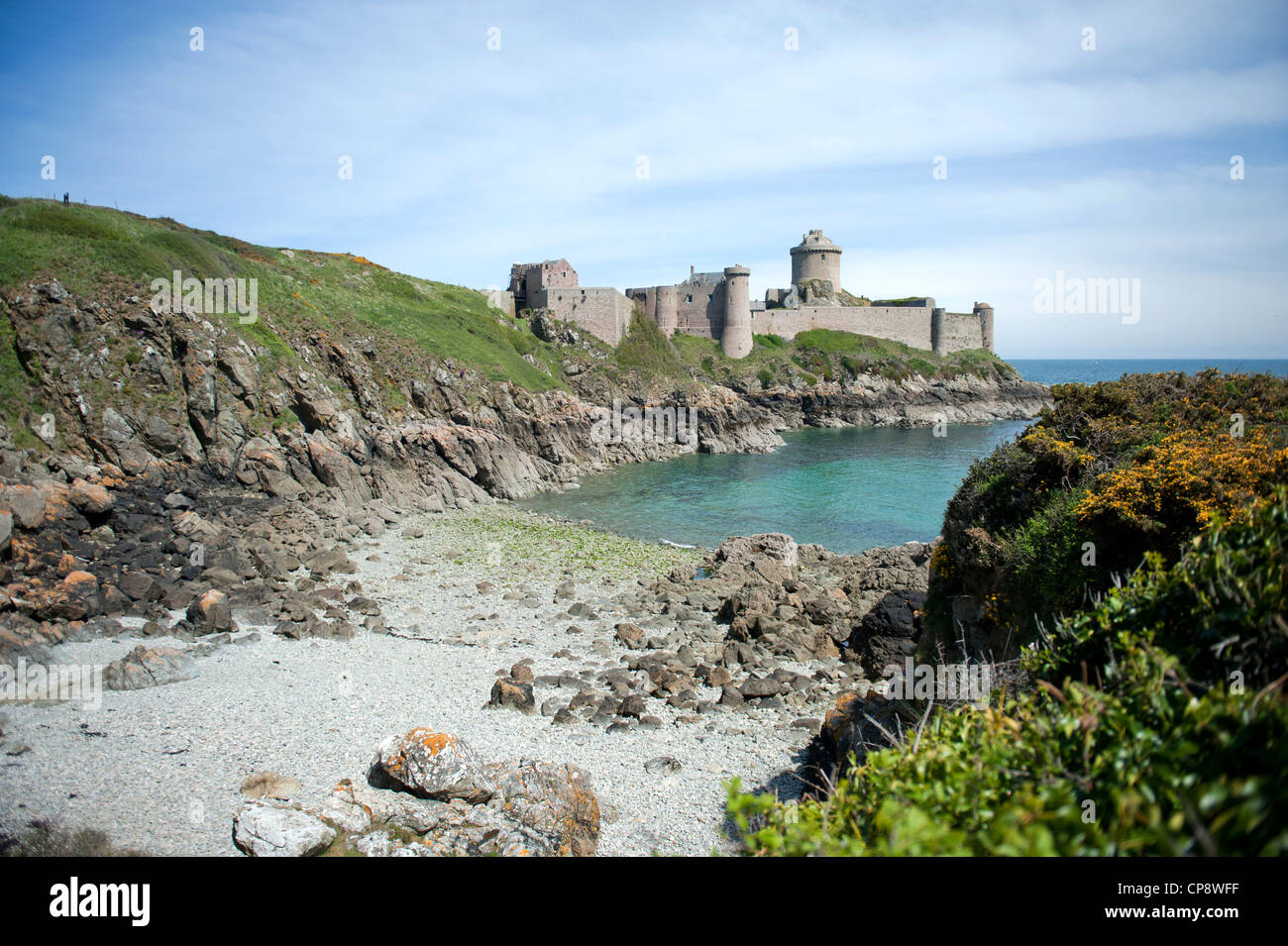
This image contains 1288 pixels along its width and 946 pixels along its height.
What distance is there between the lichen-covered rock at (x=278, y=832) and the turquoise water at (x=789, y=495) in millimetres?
23550

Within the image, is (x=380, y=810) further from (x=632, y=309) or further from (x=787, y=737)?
(x=632, y=309)

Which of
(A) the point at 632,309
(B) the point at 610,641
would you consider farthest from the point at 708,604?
(A) the point at 632,309

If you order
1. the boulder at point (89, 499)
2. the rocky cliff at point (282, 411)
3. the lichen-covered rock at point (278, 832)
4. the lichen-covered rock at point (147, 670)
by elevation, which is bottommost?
the lichen-covered rock at point (278, 832)

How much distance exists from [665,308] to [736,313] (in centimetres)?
878

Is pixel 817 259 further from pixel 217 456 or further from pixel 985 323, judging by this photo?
pixel 217 456

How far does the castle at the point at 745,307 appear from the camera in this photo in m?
72.3

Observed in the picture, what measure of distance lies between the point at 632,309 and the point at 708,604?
59.9 m

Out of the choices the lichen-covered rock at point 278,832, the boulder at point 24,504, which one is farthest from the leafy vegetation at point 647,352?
the lichen-covered rock at point 278,832

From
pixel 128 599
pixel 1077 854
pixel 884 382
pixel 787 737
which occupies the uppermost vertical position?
pixel 884 382

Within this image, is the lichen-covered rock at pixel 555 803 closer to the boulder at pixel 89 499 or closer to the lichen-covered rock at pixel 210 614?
the lichen-covered rock at pixel 210 614

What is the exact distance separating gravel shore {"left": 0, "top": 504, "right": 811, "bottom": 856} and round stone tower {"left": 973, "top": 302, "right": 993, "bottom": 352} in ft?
321

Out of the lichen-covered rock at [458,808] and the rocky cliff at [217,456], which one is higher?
the rocky cliff at [217,456]

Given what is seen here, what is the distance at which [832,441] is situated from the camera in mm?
70000

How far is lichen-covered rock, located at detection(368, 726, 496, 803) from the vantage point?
10242mm
